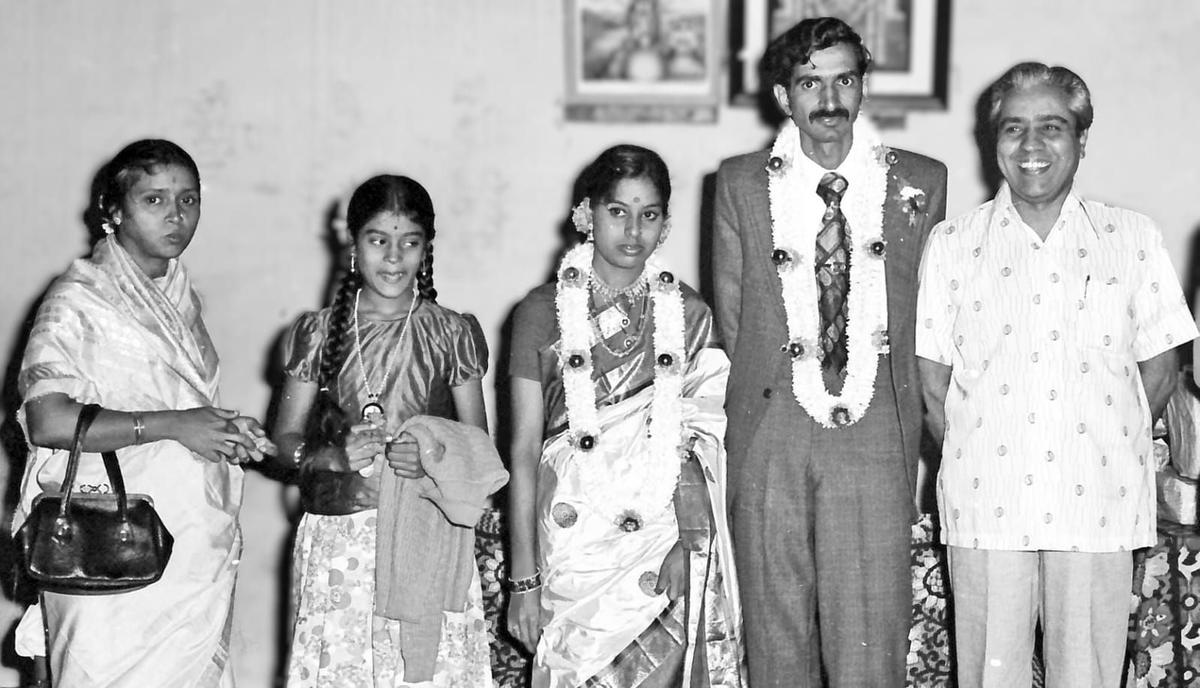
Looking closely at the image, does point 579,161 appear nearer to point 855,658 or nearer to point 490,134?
point 490,134

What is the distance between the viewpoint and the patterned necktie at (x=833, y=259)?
3.59 meters

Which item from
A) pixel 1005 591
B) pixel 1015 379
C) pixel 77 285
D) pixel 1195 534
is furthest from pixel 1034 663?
pixel 77 285

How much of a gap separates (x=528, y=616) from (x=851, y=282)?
49.9 inches

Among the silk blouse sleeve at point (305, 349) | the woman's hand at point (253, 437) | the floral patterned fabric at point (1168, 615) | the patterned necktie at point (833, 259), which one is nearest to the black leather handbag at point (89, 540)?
the woman's hand at point (253, 437)

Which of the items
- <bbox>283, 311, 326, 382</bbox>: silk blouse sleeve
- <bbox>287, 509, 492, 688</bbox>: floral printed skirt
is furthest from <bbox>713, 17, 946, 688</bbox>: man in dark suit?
<bbox>283, 311, 326, 382</bbox>: silk blouse sleeve

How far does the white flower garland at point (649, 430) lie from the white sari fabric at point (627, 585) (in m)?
0.02

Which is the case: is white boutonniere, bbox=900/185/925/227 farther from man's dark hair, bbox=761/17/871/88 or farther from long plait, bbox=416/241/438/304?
long plait, bbox=416/241/438/304

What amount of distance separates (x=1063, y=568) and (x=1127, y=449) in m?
0.35

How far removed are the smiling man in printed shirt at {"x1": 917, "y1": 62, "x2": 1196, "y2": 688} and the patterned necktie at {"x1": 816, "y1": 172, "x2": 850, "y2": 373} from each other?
11.8 inches

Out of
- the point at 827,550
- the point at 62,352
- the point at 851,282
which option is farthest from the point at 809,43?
the point at 62,352

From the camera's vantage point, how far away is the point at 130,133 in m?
4.83

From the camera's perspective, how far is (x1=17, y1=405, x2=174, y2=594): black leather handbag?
10.9ft

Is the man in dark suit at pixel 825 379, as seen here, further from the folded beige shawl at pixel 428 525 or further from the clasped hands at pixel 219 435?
the clasped hands at pixel 219 435

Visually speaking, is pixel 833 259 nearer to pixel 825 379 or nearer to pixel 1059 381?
pixel 825 379
